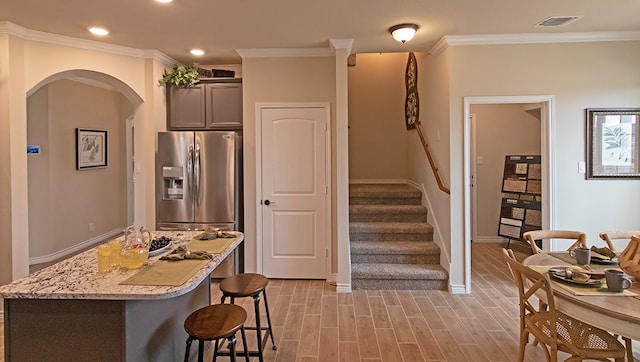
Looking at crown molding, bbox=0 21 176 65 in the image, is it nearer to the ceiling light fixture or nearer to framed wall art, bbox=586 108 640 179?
the ceiling light fixture

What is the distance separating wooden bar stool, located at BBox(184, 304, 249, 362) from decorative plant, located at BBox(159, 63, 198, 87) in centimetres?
323

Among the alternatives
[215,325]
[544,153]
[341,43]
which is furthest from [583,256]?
[341,43]

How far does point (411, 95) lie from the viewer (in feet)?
19.3

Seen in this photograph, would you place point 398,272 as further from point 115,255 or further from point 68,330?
point 68,330

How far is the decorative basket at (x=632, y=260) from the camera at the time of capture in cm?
203

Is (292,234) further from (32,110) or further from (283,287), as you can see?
(32,110)

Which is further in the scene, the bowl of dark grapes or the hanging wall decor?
the hanging wall decor

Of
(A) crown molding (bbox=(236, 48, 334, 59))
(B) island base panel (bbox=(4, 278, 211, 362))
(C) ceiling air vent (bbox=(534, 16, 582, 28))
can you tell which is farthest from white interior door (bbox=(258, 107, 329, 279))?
(B) island base panel (bbox=(4, 278, 211, 362))

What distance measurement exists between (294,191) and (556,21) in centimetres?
315

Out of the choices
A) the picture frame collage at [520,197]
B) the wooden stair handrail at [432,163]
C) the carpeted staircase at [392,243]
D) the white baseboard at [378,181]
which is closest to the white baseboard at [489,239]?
the picture frame collage at [520,197]

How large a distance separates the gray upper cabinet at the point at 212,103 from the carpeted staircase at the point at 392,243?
6.49 ft

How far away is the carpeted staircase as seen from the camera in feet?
14.1

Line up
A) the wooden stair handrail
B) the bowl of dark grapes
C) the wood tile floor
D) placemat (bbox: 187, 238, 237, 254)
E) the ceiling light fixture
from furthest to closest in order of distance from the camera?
the wooden stair handrail → the ceiling light fixture → the wood tile floor → placemat (bbox: 187, 238, 237, 254) → the bowl of dark grapes

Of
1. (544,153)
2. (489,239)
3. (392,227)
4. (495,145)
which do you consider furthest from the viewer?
(489,239)
